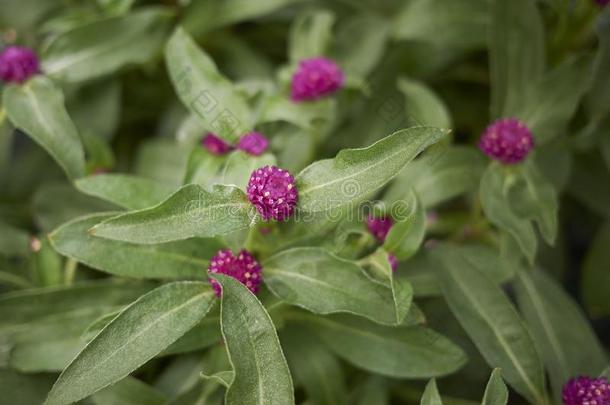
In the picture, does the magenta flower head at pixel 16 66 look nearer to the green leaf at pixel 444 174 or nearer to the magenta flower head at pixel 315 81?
the magenta flower head at pixel 315 81

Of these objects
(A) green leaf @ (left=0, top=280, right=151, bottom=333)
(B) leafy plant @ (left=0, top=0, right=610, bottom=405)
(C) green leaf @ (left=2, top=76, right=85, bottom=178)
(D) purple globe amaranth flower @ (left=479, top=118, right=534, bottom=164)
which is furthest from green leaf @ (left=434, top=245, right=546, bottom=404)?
(C) green leaf @ (left=2, top=76, right=85, bottom=178)

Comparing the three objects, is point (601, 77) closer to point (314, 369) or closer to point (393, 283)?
point (393, 283)

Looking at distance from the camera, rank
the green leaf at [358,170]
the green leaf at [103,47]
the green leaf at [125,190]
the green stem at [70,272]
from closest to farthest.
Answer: the green leaf at [358,170] → the green leaf at [125,190] → the green stem at [70,272] → the green leaf at [103,47]

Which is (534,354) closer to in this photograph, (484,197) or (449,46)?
(484,197)

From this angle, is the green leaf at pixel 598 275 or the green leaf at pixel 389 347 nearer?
the green leaf at pixel 389 347

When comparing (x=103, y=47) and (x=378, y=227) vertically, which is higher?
(x=103, y=47)

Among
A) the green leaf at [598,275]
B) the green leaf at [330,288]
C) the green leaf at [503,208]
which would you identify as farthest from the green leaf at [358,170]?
the green leaf at [598,275]

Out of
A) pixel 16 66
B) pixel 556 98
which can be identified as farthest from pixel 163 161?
pixel 556 98
